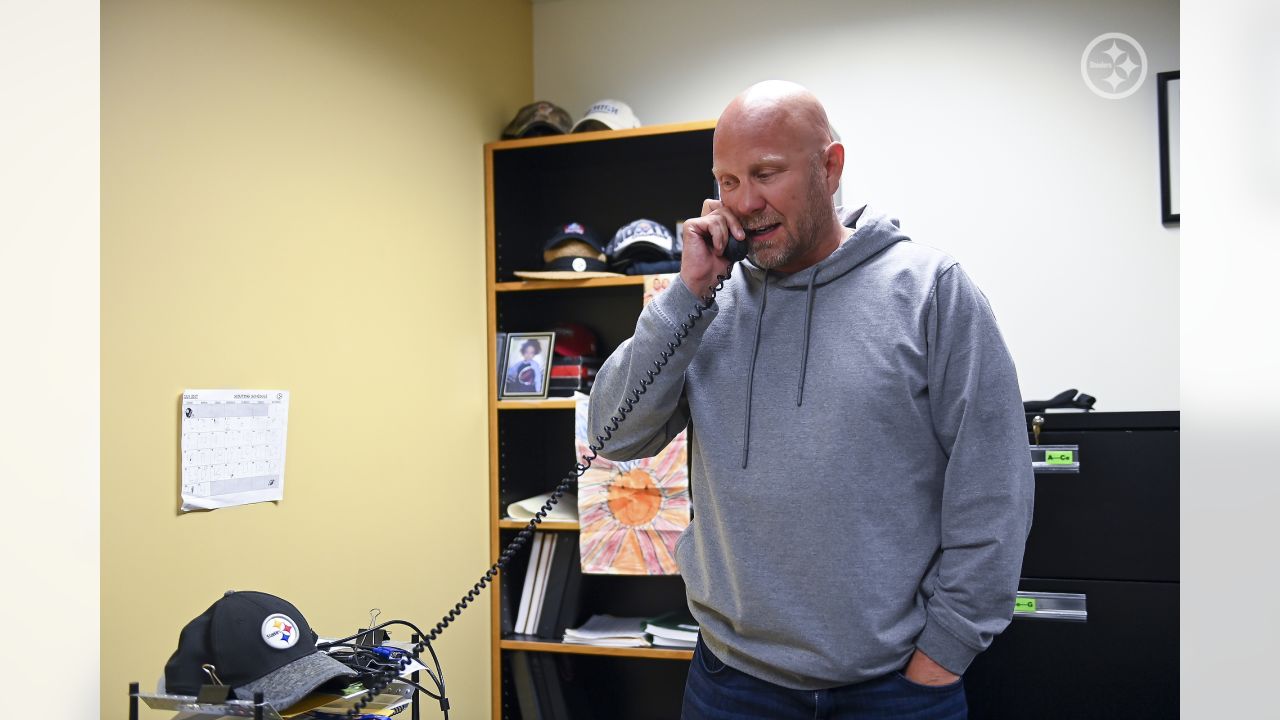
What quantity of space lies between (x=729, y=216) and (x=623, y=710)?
2.21 meters

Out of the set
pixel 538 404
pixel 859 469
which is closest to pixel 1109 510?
pixel 859 469

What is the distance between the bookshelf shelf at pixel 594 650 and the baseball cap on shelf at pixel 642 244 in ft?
3.85

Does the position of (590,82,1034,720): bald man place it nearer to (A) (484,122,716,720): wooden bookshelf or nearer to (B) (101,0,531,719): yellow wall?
(B) (101,0,531,719): yellow wall

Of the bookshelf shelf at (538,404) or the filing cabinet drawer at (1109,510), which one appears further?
the bookshelf shelf at (538,404)

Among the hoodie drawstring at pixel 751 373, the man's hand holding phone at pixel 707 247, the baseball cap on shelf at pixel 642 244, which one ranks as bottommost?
the hoodie drawstring at pixel 751 373

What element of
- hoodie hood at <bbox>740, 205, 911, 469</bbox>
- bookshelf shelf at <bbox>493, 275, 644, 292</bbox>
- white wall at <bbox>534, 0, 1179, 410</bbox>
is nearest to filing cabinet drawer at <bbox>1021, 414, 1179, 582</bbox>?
white wall at <bbox>534, 0, 1179, 410</bbox>

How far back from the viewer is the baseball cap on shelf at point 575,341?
10.1 feet

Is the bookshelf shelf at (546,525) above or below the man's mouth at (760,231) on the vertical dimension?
below

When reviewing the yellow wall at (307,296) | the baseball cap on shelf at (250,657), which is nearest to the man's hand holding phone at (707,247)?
the baseball cap on shelf at (250,657)

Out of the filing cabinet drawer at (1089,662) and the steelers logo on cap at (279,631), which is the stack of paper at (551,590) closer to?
the filing cabinet drawer at (1089,662)

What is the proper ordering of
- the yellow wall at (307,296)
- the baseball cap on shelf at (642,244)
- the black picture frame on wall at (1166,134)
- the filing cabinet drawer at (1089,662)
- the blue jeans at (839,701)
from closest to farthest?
the blue jeans at (839,701) → the yellow wall at (307,296) → the filing cabinet drawer at (1089,662) → the black picture frame on wall at (1166,134) → the baseball cap on shelf at (642,244)

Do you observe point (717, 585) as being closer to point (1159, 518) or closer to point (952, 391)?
point (952, 391)

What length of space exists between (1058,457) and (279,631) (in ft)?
5.85

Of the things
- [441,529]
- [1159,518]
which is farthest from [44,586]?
[1159,518]
